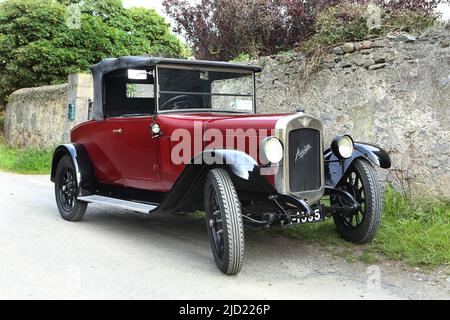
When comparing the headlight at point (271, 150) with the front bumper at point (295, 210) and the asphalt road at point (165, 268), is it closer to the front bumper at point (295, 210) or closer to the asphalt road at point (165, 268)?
the front bumper at point (295, 210)

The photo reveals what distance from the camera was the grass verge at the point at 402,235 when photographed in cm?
443

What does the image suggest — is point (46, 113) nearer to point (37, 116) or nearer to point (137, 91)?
point (37, 116)

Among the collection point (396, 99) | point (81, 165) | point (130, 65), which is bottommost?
point (81, 165)

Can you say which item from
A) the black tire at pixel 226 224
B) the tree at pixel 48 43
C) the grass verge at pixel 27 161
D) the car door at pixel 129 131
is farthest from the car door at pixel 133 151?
the tree at pixel 48 43

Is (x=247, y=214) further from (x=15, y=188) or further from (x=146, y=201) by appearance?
(x=15, y=188)

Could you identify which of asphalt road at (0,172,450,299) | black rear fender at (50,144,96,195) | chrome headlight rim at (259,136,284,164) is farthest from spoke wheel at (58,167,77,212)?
chrome headlight rim at (259,136,284,164)

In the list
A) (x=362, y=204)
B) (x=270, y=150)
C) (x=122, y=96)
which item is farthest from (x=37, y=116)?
(x=270, y=150)

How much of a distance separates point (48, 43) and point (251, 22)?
7087mm

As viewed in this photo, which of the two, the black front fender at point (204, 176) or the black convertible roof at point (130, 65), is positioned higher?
the black convertible roof at point (130, 65)

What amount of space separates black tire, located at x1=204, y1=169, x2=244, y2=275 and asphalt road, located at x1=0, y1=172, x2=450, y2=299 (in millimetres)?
140

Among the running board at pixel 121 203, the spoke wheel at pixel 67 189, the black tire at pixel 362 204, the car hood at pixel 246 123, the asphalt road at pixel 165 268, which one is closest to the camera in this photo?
the asphalt road at pixel 165 268

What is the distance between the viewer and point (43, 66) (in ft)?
47.3

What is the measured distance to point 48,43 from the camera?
1431 cm
